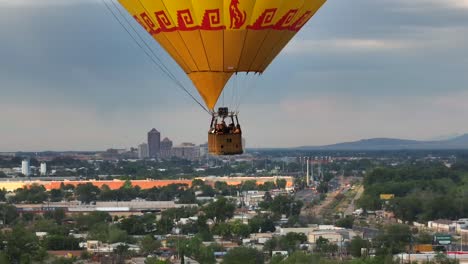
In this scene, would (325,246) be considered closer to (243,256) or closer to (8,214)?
(243,256)

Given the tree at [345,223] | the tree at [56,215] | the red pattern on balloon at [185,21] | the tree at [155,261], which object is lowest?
the tree at [155,261]

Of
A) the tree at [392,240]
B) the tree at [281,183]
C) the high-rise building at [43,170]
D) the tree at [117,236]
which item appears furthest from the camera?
the high-rise building at [43,170]

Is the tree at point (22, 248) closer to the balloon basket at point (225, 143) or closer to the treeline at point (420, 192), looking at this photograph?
the treeline at point (420, 192)

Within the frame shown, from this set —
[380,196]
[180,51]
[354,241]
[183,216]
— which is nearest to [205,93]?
[180,51]

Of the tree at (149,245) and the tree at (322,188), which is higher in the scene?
the tree at (322,188)

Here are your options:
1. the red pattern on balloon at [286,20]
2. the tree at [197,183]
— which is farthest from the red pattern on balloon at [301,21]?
the tree at [197,183]

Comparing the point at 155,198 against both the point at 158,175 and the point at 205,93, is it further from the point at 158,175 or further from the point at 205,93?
the point at 205,93

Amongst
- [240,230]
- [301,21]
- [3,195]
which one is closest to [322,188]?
[3,195]
